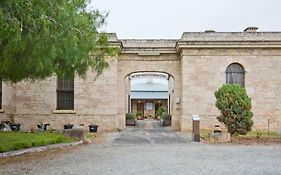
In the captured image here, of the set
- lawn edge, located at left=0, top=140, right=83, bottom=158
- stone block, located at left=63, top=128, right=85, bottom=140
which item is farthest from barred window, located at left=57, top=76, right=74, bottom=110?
lawn edge, located at left=0, top=140, right=83, bottom=158

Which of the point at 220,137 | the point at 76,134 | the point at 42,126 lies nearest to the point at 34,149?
the point at 76,134

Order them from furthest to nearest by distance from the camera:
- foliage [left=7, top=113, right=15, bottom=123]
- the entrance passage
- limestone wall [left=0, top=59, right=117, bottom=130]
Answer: foliage [left=7, top=113, right=15, bottom=123] → limestone wall [left=0, top=59, right=117, bottom=130] → the entrance passage

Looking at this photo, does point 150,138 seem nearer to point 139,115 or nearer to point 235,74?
point 235,74

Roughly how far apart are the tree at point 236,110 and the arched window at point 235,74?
729cm

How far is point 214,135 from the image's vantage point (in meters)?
16.5

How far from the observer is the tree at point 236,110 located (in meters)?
17.1

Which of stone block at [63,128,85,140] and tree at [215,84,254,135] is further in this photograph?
tree at [215,84,254,135]

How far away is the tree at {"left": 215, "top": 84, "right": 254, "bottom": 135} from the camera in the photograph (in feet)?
56.2

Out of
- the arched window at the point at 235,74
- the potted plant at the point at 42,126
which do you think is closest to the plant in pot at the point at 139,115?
the arched window at the point at 235,74

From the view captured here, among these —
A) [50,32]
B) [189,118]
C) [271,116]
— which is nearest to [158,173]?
[50,32]

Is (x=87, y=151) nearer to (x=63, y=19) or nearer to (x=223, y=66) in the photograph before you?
(x=63, y=19)

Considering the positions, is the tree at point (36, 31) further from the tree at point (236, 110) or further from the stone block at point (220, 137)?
the tree at point (236, 110)

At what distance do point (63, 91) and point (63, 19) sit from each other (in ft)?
59.0

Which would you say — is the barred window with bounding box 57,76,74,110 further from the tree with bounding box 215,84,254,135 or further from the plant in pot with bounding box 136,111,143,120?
the plant in pot with bounding box 136,111,143,120
